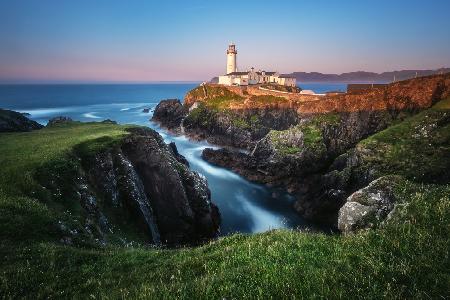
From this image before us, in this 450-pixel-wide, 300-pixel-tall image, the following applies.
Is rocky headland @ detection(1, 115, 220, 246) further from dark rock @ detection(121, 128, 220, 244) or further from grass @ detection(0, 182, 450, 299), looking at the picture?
grass @ detection(0, 182, 450, 299)

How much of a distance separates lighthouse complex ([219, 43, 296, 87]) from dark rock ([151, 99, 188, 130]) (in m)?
38.8

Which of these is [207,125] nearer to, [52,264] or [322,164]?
[322,164]

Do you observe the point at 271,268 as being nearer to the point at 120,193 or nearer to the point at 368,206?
the point at 368,206

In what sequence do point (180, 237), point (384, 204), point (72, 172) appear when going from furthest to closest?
point (180, 237), point (72, 172), point (384, 204)

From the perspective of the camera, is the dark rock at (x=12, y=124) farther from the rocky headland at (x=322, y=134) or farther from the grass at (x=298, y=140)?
the grass at (x=298, y=140)

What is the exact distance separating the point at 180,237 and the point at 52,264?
2131 centimetres

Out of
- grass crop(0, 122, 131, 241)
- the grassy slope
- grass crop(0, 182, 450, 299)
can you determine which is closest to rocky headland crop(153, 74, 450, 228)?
the grassy slope

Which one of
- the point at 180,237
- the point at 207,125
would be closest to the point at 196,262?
the point at 180,237

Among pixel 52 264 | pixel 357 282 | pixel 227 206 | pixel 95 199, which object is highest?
pixel 357 282

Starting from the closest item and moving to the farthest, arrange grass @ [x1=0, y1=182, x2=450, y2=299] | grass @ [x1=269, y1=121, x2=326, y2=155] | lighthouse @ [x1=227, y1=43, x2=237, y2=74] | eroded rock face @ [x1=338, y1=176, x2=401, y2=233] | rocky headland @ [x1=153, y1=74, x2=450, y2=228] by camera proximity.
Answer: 1. grass @ [x1=0, y1=182, x2=450, y2=299]
2. eroded rock face @ [x1=338, y1=176, x2=401, y2=233]
3. rocky headland @ [x1=153, y1=74, x2=450, y2=228]
4. grass @ [x1=269, y1=121, x2=326, y2=155]
5. lighthouse @ [x1=227, y1=43, x2=237, y2=74]

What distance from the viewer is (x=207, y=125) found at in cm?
9850

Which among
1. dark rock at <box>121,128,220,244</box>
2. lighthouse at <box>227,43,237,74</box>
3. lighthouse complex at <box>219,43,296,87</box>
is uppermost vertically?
lighthouse at <box>227,43,237,74</box>

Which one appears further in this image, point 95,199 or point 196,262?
point 95,199

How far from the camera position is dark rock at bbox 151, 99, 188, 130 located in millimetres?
110625
